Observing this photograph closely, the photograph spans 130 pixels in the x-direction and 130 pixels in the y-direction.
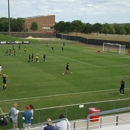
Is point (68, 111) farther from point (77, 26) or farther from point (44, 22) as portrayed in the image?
point (44, 22)

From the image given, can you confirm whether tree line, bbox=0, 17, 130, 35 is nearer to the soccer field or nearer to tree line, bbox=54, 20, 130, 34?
tree line, bbox=54, 20, 130, 34

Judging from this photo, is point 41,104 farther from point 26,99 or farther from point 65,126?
point 65,126

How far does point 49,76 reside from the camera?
93.7 feet

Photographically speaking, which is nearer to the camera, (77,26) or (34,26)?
(34,26)

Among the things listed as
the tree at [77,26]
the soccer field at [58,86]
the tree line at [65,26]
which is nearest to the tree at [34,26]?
the tree line at [65,26]

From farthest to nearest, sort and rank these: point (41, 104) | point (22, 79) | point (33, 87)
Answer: point (22, 79), point (33, 87), point (41, 104)

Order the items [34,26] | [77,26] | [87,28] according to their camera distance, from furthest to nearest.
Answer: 1. [87,28]
2. [77,26]
3. [34,26]

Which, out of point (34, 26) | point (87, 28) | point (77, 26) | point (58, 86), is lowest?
point (58, 86)

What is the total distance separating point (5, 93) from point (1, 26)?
423 feet

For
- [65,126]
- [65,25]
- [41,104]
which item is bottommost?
[41,104]

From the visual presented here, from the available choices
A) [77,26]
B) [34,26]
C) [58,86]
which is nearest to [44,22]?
[34,26]

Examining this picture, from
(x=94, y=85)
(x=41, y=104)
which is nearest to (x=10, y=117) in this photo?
(x=41, y=104)

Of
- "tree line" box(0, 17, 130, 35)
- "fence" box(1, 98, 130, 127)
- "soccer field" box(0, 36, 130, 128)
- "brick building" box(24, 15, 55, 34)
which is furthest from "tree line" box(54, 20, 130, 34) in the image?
"fence" box(1, 98, 130, 127)

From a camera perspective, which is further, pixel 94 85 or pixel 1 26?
pixel 1 26
